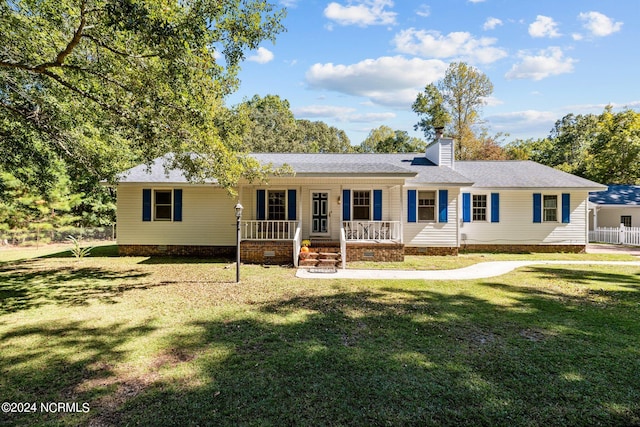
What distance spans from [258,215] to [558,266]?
10778 millimetres

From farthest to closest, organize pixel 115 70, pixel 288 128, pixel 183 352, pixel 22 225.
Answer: pixel 288 128, pixel 22 225, pixel 115 70, pixel 183 352

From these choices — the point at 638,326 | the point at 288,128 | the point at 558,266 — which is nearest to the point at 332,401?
the point at 638,326

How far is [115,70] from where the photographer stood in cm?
694

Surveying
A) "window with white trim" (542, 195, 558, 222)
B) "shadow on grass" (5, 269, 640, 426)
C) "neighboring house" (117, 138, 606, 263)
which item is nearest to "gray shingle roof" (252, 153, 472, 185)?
"neighboring house" (117, 138, 606, 263)

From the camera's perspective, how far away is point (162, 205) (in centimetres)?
1288

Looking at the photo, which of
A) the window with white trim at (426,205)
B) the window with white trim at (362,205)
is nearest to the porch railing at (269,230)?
the window with white trim at (362,205)

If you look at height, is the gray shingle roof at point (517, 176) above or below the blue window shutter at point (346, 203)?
above

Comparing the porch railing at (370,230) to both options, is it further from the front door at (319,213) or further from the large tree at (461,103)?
the large tree at (461,103)

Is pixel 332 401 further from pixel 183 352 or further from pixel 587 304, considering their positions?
pixel 587 304

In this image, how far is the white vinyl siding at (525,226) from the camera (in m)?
13.9

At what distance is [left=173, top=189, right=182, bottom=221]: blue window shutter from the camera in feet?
41.7

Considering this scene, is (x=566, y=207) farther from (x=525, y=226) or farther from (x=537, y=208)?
(x=525, y=226)

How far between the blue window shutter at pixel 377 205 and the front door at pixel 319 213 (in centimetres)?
189

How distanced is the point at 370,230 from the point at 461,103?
71.2ft
